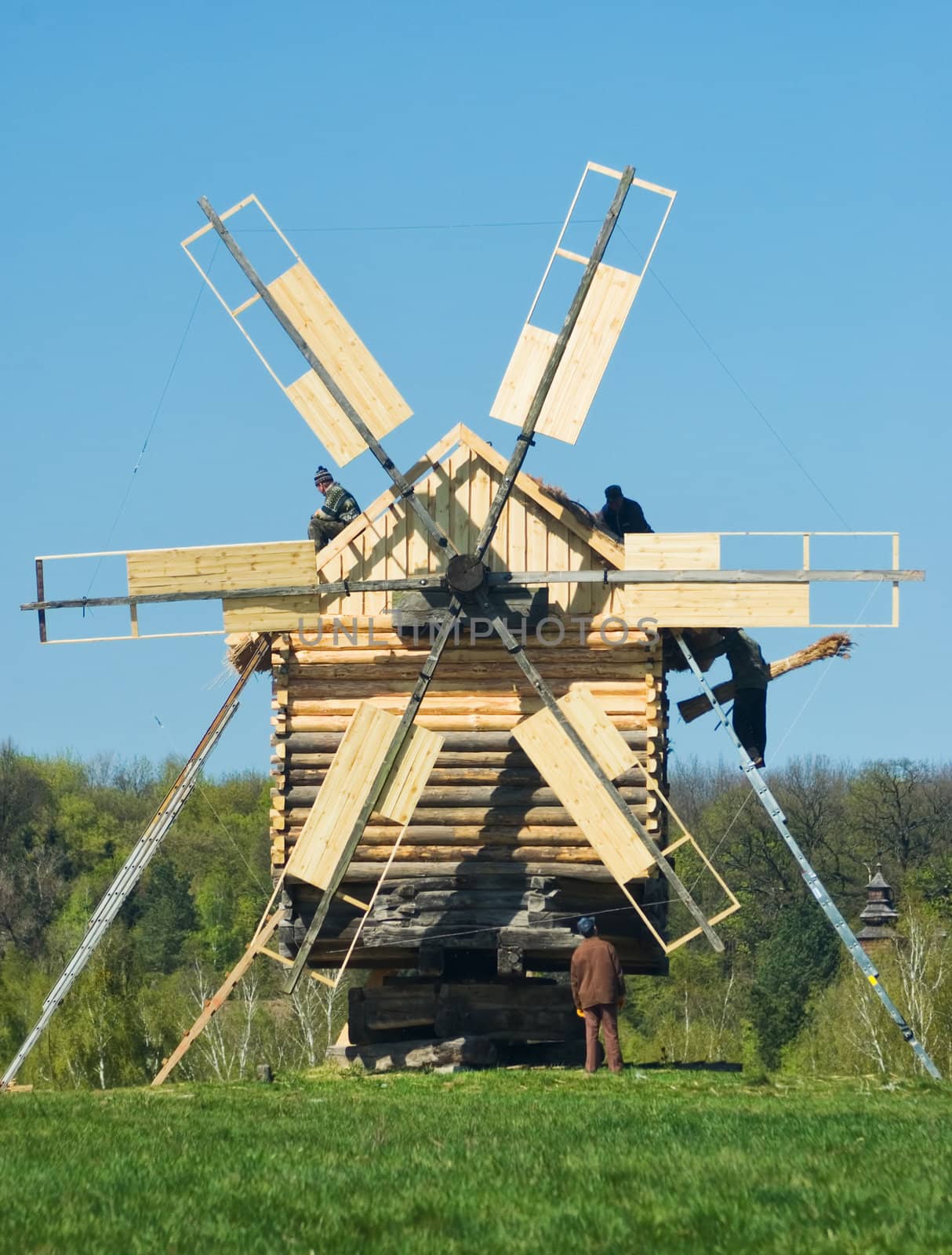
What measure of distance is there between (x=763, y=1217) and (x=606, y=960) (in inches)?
343

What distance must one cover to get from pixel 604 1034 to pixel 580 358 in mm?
6781

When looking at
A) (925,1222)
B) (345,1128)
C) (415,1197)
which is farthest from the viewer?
(345,1128)

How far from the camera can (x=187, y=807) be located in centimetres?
7312

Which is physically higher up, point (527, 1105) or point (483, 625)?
point (483, 625)

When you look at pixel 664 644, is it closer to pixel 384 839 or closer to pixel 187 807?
pixel 384 839

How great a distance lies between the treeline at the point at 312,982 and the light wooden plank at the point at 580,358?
11.8 m

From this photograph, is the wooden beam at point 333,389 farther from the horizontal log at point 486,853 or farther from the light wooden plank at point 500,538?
the horizontal log at point 486,853

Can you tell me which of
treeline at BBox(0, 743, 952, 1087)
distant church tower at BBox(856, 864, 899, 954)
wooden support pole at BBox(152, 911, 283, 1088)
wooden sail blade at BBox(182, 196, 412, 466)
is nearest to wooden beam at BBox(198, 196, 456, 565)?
wooden sail blade at BBox(182, 196, 412, 466)

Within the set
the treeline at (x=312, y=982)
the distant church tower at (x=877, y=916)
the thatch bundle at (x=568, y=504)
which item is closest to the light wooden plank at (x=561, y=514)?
the thatch bundle at (x=568, y=504)

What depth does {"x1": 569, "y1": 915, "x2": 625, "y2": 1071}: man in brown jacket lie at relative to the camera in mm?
18141

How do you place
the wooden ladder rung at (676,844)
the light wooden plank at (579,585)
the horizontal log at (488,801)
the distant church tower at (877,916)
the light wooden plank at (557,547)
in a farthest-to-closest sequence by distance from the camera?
the distant church tower at (877,916), the light wooden plank at (557,547), the light wooden plank at (579,585), the horizontal log at (488,801), the wooden ladder rung at (676,844)

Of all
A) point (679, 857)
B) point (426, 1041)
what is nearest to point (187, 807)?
point (679, 857)

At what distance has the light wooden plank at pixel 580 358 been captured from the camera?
20.5 meters

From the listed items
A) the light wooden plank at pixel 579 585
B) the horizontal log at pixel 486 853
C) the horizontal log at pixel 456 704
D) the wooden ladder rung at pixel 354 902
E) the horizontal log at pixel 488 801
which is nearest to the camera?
the wooden ladder rung at pixel 354 902
